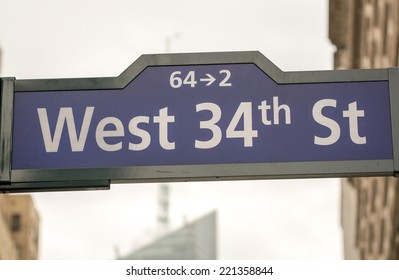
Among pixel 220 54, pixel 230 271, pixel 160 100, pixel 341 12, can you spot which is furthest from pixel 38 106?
pixel 341 12

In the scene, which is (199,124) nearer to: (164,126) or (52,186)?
(164,126)

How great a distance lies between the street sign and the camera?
6289 mm

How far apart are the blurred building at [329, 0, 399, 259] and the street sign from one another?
44.2 m

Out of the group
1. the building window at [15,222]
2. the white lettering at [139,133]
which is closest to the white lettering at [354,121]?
the white lettering at [139,133]

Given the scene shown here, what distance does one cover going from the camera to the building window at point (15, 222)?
99438 mm

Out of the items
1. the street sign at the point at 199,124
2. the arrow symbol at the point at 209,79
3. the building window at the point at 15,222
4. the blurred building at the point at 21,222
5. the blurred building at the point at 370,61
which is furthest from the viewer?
the building window at the point at 15,222

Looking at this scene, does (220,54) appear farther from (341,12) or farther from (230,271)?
(341,12)

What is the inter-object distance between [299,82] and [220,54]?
50cm

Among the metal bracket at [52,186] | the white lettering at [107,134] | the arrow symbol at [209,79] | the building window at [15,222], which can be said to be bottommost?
the metal bracket at [52,186]

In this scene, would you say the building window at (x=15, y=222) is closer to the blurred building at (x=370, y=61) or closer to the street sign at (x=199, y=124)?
the blurred building at (x=370, y=61)

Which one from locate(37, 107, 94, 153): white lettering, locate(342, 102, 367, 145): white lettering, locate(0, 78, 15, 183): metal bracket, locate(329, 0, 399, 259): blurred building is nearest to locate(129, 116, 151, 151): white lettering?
locate(37, 107, 94, 153): white lettering

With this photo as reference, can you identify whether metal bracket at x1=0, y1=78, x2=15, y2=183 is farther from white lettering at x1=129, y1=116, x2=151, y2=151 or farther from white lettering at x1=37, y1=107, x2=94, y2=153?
white lettering at x1=129, y1=116, x2=151, y2=151

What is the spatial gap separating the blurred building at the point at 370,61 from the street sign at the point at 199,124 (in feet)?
145

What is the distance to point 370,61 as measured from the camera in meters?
61.6
